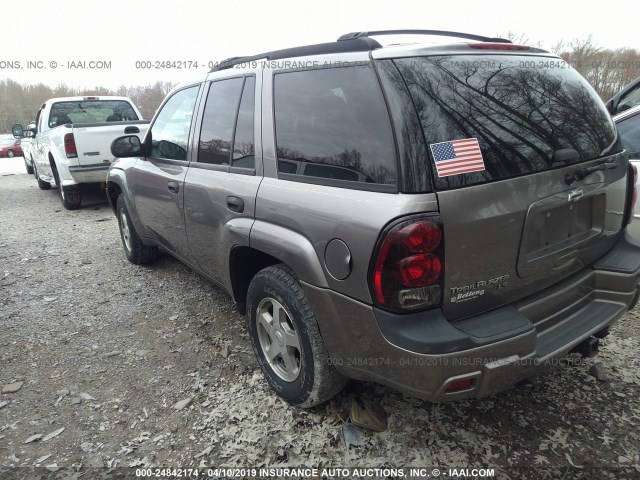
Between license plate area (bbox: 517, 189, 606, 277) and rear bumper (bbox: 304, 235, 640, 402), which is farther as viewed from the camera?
license plate area (bbox: 517, 189, 606, 277)

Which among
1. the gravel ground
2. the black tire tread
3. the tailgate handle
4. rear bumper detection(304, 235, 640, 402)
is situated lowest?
the gravel ground

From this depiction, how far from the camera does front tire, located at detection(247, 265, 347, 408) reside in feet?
7.13

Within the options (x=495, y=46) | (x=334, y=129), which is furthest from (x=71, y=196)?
(x=495, y=46)

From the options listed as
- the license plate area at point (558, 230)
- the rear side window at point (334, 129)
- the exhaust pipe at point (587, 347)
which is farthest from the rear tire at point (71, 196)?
the exhaust pipe at point (587, 347)

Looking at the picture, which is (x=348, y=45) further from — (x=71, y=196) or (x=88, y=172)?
(x=71, y=196)

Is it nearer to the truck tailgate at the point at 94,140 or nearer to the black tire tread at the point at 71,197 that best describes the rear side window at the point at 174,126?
the truck tailgate at the point at 94,140

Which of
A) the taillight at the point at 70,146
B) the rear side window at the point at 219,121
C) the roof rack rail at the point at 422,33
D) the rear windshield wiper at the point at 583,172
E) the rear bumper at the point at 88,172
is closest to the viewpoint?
the rear windshield wiper at the point at 583,172

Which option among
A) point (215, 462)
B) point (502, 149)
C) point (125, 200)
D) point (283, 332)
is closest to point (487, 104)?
point (502, 149)

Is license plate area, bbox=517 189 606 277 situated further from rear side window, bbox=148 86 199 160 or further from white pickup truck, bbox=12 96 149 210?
white pickup truck, bbox=12 96 149 210

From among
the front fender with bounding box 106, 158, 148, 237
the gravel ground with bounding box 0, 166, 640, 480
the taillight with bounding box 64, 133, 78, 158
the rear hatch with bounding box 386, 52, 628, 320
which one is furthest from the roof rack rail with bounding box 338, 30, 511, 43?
the taillight with bounding box 64, 133, 78, 158

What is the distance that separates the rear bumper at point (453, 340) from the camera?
1.73 meters

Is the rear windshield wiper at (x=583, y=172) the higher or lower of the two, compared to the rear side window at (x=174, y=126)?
lower

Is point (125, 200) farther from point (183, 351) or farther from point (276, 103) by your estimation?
point (276, 103)

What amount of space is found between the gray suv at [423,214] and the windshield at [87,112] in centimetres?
741
